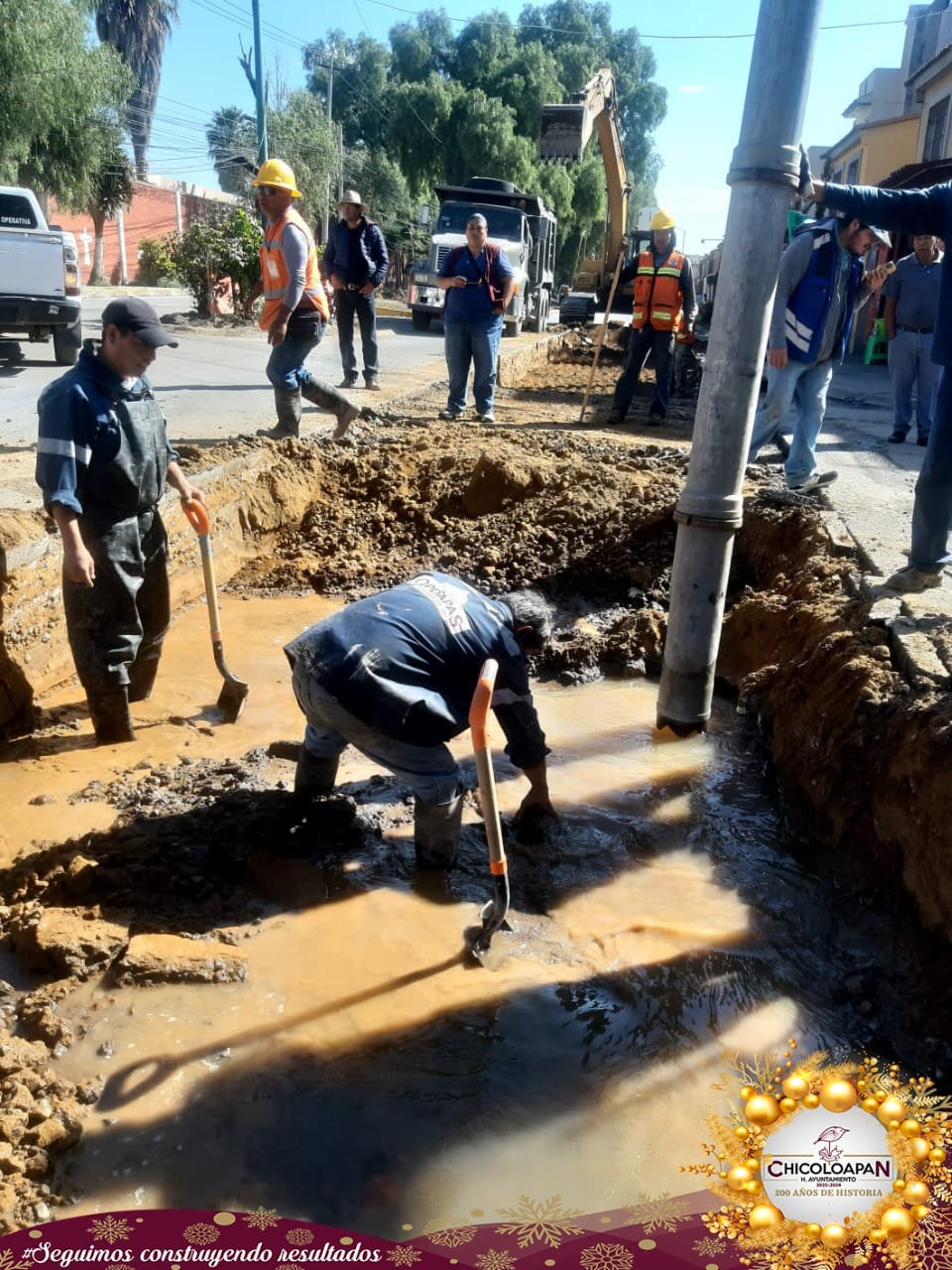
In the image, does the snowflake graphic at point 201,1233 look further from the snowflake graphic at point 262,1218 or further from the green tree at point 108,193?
the green tree at point 108,193

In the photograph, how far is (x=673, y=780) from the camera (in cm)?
433

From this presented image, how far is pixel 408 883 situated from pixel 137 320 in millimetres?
2272

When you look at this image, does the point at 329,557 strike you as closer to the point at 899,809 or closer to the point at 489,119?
the point at 899,809

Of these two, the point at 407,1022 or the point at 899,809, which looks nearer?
the point at 407,1022

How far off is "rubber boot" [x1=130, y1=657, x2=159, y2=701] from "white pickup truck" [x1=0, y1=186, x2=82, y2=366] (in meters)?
7.23

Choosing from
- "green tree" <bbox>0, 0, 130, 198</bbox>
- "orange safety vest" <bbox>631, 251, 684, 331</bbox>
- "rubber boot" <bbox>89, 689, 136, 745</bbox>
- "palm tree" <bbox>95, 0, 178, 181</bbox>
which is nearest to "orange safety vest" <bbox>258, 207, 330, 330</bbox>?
"orange safety vest" <bbox>631, 251, 684, 331</bbox>

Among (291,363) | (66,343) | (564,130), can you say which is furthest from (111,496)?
(564,130)

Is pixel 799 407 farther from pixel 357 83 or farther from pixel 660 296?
pixel 357 83

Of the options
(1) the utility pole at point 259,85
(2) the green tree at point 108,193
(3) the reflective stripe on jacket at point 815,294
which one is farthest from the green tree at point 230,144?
(3) the reflective stripe on jacket at point 815,294

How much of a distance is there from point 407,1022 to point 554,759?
190cm

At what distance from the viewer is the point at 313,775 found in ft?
11.5

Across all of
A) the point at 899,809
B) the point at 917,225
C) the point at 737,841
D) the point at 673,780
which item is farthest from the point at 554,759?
the point at 917,225

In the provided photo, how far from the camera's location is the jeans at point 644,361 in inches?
356

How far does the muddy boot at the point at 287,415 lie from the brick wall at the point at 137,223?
104 ft
